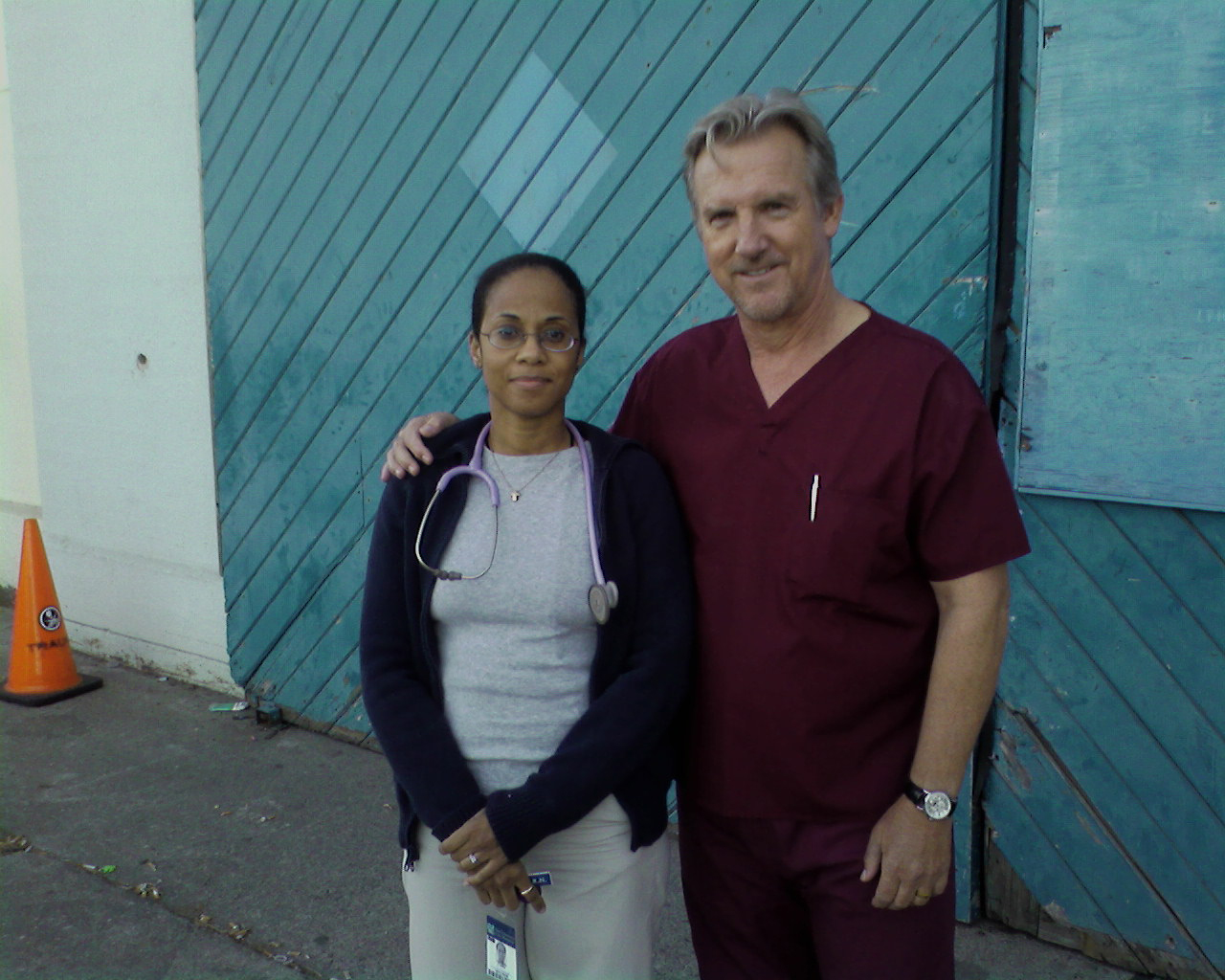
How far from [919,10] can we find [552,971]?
100 inches

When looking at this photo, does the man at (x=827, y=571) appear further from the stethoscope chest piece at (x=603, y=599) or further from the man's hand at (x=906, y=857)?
the stethoscope chest piece at (x=603, y=599)

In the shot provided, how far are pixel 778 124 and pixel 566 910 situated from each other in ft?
4.74

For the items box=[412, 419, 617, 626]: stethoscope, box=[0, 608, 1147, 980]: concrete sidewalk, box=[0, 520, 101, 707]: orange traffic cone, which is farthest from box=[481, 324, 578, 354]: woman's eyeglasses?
box=[0, 520, 101, 707]: orange traffic cone

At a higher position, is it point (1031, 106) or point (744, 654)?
point (1031, 106)

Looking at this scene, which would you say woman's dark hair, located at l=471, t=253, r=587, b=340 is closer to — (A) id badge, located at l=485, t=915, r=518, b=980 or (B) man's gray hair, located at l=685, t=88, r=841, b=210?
(B) man's gray hair, located at l=685, t=88, r=841, b=210

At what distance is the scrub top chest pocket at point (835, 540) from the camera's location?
1.83 metres

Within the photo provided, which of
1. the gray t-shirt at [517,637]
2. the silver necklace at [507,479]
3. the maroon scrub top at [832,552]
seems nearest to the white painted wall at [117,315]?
the silver necklace at [507,479]

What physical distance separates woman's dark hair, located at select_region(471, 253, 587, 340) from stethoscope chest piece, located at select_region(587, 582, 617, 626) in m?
0.48

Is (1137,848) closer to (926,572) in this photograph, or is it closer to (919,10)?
(926,572)

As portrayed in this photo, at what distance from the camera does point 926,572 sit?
6.17ft

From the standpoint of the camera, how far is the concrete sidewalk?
10.5 ft

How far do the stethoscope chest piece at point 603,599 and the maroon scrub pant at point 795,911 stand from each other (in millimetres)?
458

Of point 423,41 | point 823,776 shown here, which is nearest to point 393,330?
point 423,41

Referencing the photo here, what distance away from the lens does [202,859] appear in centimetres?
380
